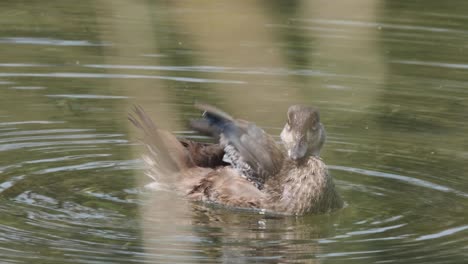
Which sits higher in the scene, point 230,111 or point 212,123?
point 212,123

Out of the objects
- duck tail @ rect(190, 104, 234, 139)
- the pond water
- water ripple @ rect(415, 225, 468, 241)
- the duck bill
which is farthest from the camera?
duck tail @ rect(190, 104, 234, 139)

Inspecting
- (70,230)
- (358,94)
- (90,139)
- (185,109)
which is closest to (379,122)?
(358,94)

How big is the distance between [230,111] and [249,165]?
2.52m

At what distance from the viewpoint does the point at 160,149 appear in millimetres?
9445

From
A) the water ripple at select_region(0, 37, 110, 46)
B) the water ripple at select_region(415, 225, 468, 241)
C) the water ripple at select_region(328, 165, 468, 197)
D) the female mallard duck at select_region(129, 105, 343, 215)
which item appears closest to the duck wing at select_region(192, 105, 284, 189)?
the female mallard duck at select_region(129, 105, 343, 215)

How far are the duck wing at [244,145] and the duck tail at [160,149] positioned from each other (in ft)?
1.06

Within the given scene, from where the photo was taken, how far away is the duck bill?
9008mm

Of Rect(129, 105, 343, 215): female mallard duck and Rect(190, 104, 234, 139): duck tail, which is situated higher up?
Rect(190, 104, 234, 139): duck tail

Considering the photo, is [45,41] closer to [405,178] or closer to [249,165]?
[249,165]

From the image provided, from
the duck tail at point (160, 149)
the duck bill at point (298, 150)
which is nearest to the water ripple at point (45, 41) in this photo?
the duck tail at point (160, 149)

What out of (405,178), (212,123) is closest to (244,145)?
(212,123)

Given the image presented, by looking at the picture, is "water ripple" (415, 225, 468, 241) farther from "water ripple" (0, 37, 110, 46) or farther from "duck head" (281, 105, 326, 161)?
"water ripple" (0, 37, 110, 46)

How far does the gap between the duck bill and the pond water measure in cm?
47

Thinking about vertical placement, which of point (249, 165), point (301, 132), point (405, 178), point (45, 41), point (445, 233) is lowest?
point (445, 233)
